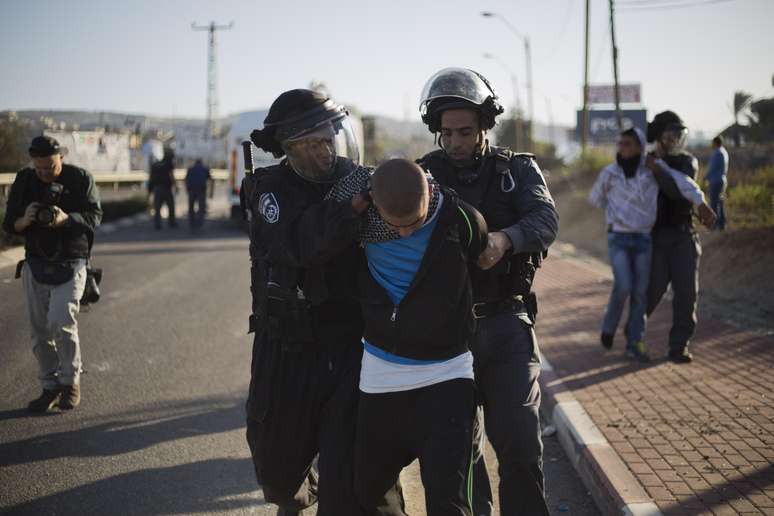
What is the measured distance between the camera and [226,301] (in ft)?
34.3

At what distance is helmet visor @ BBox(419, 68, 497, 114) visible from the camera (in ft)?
11.5

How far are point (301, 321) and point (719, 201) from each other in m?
13.0

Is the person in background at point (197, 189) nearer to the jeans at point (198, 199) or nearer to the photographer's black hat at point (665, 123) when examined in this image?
the jeans at point (198, 199)

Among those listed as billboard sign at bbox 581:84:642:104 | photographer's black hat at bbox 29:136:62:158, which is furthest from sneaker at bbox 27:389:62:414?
billboard sign at bbox 581:84:642:104

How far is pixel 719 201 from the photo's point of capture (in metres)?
14.4

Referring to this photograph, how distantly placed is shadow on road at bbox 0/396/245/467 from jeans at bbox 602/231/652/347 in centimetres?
344

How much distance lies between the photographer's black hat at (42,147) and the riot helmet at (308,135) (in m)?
2.96

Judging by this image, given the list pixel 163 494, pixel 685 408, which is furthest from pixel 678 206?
pixel 163 494

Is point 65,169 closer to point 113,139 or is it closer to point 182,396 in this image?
point 182,396

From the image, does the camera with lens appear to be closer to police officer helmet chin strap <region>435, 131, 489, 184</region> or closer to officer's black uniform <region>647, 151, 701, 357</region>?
police officer helmet chin strap <region>435, 131, 489, 184</region>

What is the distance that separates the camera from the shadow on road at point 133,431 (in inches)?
192

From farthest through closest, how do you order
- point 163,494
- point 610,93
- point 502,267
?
point 610,93 → point 163,494 → point 502,267

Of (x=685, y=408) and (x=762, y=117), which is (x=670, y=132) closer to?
(x=685, y=408)

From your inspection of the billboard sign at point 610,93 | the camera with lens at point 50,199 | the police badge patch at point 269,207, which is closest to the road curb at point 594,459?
the police badge patch at point 269,207
